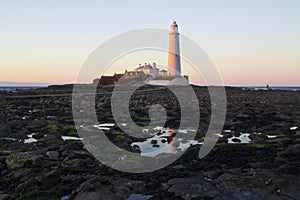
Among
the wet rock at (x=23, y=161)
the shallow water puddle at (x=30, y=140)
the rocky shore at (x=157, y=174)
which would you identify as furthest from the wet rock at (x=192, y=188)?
the shallow water puddle at (x=30, y=140)

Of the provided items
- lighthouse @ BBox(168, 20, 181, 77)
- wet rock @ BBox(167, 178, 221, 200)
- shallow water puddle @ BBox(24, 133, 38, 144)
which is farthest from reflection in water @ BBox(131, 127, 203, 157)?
lighthouse @ BBox(168, 20, 181, 77)

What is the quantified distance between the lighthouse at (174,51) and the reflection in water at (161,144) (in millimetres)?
39398

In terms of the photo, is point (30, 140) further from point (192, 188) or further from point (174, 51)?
point (174, 51)

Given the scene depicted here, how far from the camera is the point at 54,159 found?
10.4 m

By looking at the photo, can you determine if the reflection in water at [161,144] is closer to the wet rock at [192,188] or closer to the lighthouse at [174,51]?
the wet rock at [192,188]

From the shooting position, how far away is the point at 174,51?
54.2 metres

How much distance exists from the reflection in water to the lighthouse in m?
39.4

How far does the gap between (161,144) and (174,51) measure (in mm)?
41866

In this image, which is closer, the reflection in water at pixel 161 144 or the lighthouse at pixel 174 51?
the reflection in water at pixel 161 144

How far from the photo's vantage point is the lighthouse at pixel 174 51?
54625mm

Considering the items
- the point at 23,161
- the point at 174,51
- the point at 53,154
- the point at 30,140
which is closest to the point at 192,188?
the point at 23,161

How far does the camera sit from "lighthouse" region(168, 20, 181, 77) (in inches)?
2151

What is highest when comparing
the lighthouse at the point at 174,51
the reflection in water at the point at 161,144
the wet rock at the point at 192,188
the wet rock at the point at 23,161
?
the lighthouse at the point at 174,51

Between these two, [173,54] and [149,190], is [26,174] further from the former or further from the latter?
[173,54]
